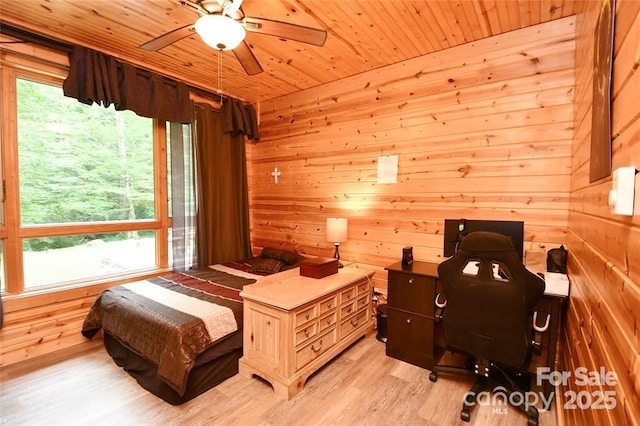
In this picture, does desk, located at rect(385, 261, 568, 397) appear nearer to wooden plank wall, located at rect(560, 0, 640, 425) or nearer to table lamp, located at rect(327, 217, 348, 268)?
table lamp, located at rect(327, 217, 348, 268)

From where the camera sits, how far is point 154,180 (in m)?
3.32

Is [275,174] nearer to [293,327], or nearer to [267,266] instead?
[267,266]

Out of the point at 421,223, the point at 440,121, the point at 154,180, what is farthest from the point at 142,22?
the point at 421,223

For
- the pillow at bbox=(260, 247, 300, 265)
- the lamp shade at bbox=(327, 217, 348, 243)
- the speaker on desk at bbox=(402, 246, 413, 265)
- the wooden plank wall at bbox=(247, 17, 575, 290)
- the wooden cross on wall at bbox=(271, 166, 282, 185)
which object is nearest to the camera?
the wooden plank wall at bbox=(247, 17, 575, 290)

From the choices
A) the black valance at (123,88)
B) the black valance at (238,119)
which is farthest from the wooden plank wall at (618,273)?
the black valance at (238,119)

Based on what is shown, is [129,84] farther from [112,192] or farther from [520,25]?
[520,25]

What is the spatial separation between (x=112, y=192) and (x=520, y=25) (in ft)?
12.7

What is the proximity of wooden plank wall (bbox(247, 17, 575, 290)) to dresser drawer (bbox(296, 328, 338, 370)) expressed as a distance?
0.89 m

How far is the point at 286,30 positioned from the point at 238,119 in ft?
6.95

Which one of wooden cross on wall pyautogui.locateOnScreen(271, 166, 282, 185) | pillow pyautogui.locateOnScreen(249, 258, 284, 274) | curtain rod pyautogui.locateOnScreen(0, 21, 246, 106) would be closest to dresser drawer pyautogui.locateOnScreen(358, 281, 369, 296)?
pillow pyautogui.locateOnScreen(249, 258, 284, 274)

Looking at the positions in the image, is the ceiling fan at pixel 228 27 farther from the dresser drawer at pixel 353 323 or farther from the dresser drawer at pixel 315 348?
the dresser drawer at pixel 353 323

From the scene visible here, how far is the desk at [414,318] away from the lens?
2383mm

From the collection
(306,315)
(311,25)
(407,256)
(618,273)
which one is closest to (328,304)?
(306,315)

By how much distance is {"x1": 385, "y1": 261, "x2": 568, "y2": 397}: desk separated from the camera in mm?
2383
